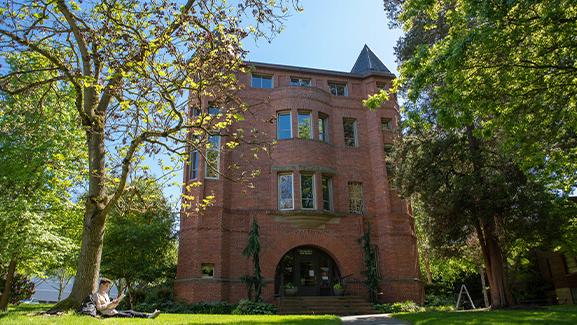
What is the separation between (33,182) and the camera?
1927 cm

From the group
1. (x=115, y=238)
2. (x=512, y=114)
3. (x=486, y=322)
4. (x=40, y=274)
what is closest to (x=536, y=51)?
(x=512, y=114)

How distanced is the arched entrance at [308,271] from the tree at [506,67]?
1274 centimetres

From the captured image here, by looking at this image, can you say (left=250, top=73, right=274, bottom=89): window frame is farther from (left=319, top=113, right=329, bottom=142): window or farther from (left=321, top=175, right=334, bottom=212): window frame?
(left=321, top=175, right=334, bottom=212): window frame

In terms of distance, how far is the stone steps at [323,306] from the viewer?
64.1 feet

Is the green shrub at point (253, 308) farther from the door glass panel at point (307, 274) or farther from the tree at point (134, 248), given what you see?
the tree at point (134, 248)

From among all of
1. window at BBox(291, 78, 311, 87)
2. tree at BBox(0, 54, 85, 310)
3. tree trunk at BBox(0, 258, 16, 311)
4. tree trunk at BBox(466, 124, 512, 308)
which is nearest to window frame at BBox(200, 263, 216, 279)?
tree at BBox(0, 54, 85, 310)

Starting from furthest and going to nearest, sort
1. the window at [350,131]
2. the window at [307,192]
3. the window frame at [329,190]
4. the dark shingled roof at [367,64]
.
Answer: the dark shingled roof at [367,64]
the window at [350,131]
the window frame at [329,190]
the window at [307,192]

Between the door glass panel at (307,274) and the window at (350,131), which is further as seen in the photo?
the window at (350,131)

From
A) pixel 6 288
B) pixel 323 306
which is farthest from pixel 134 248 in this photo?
pixel 323 306

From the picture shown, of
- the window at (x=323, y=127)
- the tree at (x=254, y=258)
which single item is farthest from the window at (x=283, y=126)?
the tree at (x=254, y=258)

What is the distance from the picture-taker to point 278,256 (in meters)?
21.9

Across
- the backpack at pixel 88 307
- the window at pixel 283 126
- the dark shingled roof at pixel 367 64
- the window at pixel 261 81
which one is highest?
the dark shingled roof at pixel 367 64

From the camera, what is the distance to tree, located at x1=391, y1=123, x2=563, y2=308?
17.2 meters

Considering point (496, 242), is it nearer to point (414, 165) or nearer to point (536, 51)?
point (414, 165)
